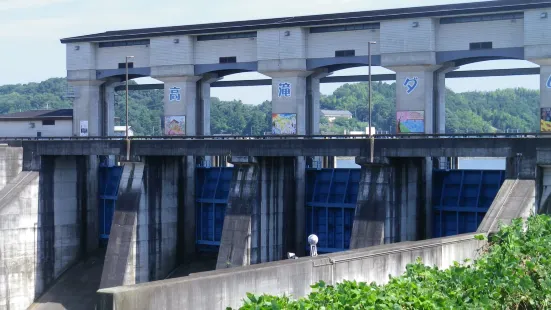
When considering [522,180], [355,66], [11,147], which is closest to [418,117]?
[355,66]

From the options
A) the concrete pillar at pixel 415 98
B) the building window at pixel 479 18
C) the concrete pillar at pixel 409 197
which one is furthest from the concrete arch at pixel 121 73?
the concrete pillar at pixel 409 197

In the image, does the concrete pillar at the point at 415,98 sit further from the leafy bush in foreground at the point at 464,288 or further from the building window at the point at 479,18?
the leafy bush in foreground at the point at 464,288

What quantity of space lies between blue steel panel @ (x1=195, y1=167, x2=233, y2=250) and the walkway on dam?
6770 mm

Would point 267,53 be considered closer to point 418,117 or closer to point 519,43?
point 418,117

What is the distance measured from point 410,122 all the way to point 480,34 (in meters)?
6.18

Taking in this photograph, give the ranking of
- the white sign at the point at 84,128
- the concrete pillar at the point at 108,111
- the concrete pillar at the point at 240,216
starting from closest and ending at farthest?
the concrete pillar at the point at 240,216, the white sign at the point at 84,128, the concrete pillar at the point at 108,111

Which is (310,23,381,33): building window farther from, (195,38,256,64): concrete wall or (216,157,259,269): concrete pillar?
(216,157,259,269): concrete pillar

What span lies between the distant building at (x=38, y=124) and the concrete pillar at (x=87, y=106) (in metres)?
2.31

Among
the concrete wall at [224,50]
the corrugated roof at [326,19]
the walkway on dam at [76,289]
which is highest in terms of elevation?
the corrugated roof at [326,19]

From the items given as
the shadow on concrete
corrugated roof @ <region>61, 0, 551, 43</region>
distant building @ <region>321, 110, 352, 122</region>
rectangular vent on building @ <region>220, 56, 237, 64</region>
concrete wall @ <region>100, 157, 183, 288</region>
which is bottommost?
the shadow on concrete

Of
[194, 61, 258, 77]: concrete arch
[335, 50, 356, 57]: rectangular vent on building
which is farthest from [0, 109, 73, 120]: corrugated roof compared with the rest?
[335, 50, 356, 57]: rectangular vent on building

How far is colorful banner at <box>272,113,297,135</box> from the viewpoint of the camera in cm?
5469

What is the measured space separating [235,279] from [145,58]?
40278mm

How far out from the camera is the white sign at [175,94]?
192 ft
